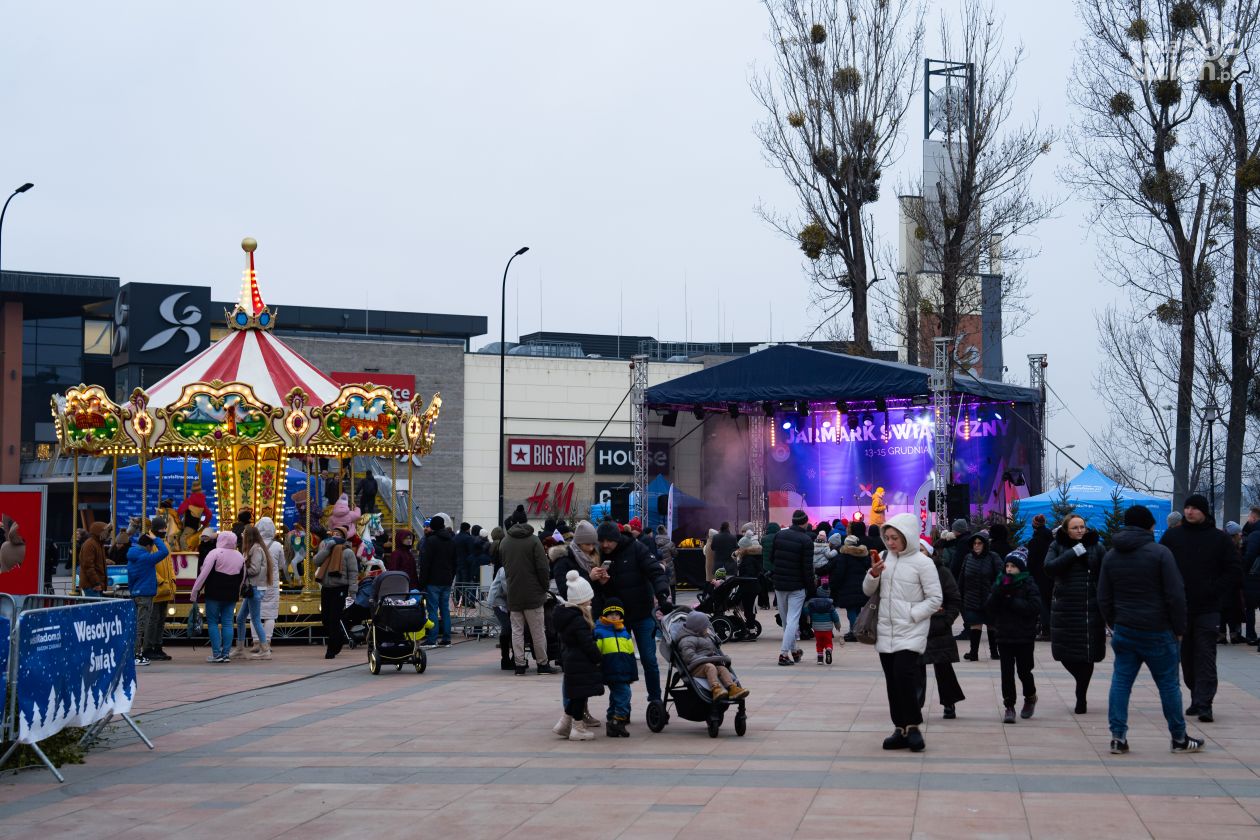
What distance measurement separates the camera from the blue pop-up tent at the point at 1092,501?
26141 mm

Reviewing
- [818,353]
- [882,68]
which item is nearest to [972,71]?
[882,68]

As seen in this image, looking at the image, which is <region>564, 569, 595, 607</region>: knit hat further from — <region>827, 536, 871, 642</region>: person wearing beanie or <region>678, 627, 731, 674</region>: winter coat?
<region>827, 536, 871, 642</region>: person wearing beanie

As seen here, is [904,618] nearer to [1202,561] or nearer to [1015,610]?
[1015,610]

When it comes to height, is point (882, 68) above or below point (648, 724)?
above

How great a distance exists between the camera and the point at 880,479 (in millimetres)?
35781

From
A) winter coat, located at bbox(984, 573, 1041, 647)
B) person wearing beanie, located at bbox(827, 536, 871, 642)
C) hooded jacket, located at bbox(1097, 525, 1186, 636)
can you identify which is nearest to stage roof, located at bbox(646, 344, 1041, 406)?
person wearing beanie, located at bbox(827, 536, 871, 642)

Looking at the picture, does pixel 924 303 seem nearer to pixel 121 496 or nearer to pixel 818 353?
pixel 818 353

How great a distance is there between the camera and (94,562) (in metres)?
17.9

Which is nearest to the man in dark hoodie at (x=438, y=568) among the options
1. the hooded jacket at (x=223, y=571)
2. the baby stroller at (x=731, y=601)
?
the hooded jacket at (x=223, y=571)

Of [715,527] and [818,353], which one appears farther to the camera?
[715,527]

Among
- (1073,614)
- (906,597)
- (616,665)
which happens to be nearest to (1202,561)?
(1073,614)

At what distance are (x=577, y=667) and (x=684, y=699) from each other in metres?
0.96

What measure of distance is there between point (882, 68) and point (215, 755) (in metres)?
30.7

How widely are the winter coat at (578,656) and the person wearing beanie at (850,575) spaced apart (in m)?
9.65
